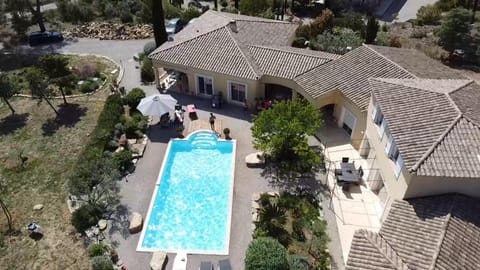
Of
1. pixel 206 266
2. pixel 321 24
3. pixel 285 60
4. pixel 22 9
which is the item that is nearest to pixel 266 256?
pixel 206 266

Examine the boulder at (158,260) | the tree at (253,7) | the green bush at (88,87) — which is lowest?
the boulder at (158,260)

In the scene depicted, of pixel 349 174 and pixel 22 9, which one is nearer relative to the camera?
pixel 349 174

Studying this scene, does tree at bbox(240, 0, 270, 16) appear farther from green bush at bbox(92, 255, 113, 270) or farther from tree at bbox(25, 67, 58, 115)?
green bush at bbox(92, 255, 113, 270)

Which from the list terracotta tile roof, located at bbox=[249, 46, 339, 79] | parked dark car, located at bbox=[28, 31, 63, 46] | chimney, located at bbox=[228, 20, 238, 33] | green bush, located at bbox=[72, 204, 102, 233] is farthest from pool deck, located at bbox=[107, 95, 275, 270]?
parked dark car, located at bbox=[28, 31, 63, 46]

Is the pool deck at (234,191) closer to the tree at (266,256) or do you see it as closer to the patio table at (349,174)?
the tree at (266,256)

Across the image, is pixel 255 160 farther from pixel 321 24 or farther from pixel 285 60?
pixel 321 24

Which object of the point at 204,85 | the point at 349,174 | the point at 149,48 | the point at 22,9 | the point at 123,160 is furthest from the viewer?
the point at 22,9

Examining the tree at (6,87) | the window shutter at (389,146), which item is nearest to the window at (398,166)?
the window shutter at (389,146)
